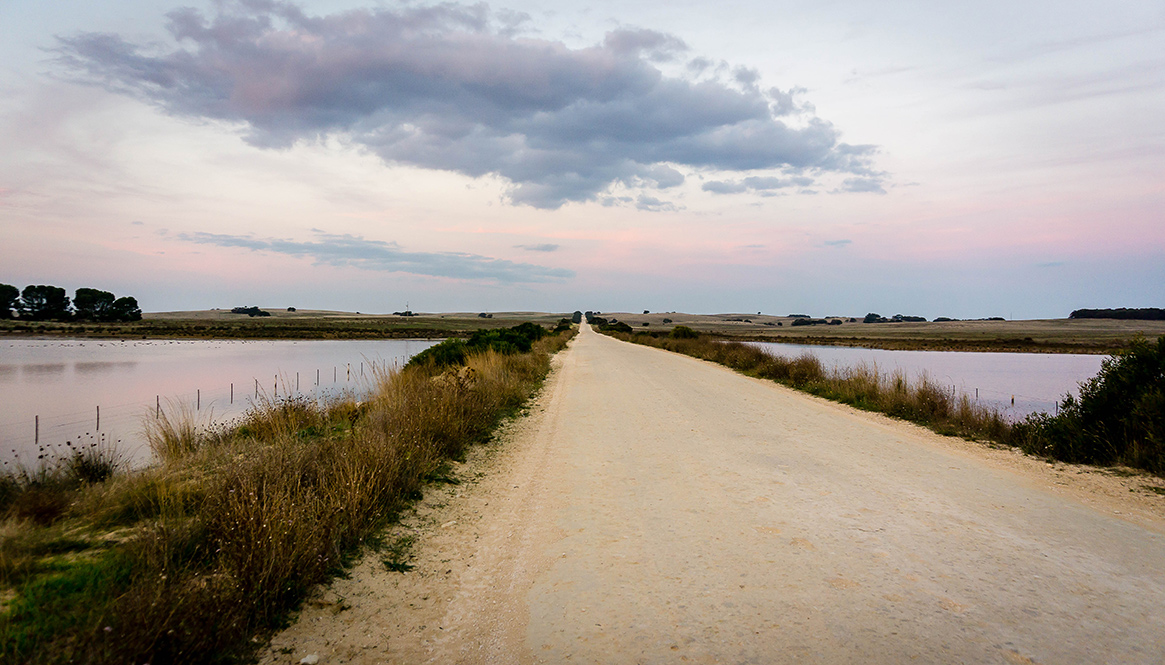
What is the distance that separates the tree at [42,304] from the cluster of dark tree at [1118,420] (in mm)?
115078

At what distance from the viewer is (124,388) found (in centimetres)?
2106

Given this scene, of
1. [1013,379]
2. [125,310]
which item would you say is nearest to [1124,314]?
[1013,379]

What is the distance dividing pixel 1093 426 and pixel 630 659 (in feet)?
31.6

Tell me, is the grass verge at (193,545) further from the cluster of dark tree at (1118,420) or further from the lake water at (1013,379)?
the lake water at (1013,379)

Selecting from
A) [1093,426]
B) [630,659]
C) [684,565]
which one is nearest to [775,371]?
[1093,426]

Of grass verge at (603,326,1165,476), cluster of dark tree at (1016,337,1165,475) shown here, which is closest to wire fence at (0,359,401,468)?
grass verge at (603,326,1165,476)

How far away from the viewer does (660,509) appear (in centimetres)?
608

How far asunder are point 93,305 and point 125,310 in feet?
15.0

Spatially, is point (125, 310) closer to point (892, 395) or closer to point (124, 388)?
point (124, 388)

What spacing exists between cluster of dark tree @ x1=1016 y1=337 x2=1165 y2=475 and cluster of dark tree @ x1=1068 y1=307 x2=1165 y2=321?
90.9 meters

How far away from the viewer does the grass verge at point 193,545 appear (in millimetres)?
3021

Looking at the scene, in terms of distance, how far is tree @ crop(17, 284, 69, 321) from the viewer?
3322 inches

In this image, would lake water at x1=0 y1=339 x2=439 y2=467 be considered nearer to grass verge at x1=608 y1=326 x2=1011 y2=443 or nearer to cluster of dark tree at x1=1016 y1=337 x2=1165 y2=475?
grass verge at x1=608 y1=326 x2=1011 y2=443

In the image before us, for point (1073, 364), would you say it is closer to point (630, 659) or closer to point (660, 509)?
point (660, 509)
